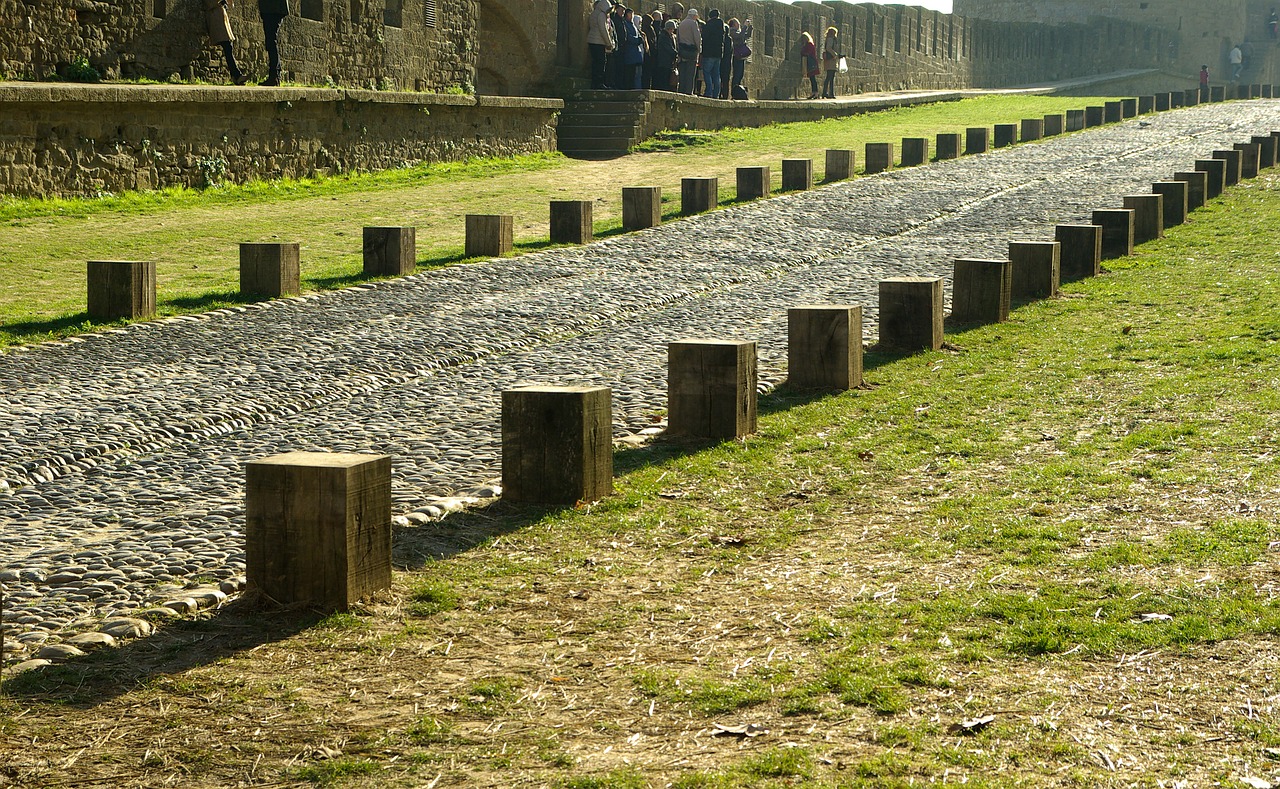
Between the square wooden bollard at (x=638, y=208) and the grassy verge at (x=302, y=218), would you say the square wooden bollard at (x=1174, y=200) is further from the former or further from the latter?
the grassy verge at (x=302, y=218)

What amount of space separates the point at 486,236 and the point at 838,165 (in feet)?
24.8

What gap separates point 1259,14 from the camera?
76.3 metres

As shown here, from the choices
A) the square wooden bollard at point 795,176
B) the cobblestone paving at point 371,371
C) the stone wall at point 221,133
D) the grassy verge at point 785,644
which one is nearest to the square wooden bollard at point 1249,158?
the cobblestone paving at point 371,371

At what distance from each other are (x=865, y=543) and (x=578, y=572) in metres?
1.00

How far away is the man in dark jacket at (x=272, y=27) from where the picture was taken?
64.7 ft

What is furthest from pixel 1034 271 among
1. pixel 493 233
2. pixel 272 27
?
pixel 272 27

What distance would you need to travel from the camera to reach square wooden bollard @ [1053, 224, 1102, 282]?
11.8m

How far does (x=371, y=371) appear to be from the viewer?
869 cm

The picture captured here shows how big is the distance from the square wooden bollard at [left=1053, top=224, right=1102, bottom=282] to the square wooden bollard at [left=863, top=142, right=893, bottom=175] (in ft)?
28.8

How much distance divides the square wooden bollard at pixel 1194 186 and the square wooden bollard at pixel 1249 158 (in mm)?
2809

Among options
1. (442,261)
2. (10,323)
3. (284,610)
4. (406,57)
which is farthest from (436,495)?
(406,57)

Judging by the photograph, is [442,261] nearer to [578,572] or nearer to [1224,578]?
[578,572]

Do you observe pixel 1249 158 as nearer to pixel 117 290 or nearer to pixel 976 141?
pixel 976 141

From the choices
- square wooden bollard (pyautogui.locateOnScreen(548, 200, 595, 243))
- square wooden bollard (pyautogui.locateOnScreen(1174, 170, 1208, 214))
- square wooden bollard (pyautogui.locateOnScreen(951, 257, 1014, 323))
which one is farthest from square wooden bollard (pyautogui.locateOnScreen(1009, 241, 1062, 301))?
square wooden bollard (pyautogui.locateOnScreen(1174, 170, 1208, 214))
